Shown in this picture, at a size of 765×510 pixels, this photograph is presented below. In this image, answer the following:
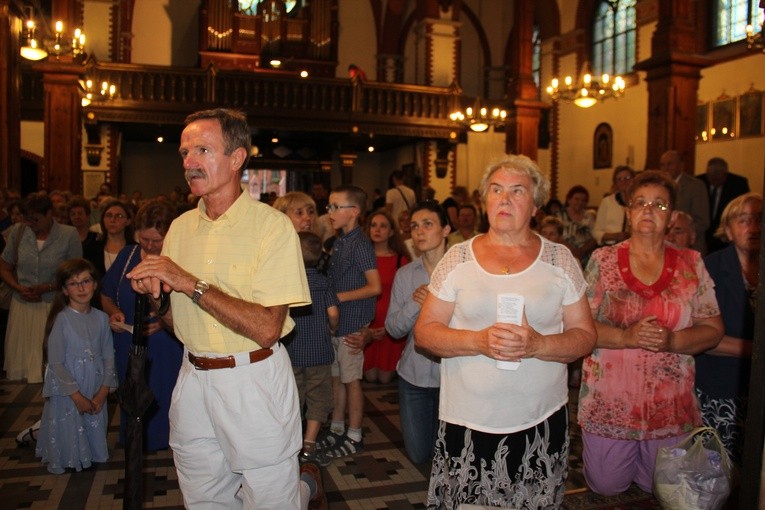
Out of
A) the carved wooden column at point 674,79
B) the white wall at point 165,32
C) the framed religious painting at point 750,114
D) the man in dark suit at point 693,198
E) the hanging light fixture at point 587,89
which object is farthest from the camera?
the white wall at point 165,32

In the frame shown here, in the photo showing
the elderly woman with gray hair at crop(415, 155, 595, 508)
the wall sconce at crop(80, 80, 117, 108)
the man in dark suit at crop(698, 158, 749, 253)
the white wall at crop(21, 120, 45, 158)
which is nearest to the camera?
the elderly woman with gray hair at crop(415, 155, 595, 508)

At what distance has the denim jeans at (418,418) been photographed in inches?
167

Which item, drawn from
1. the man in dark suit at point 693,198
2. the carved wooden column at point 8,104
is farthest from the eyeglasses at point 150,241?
the carved wooden column at point 8,104

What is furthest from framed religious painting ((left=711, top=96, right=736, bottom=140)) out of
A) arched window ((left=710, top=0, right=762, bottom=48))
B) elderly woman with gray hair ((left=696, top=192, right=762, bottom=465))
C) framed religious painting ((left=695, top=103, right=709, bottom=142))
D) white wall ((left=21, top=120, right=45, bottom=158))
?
white wall ((left=21, top=120, right=45, bottom=158))

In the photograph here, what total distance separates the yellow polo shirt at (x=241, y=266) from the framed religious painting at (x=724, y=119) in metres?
13.8

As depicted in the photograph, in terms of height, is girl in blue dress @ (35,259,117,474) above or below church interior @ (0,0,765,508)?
below

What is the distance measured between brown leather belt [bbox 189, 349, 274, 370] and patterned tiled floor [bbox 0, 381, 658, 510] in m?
1.59

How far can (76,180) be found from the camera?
1031 cm

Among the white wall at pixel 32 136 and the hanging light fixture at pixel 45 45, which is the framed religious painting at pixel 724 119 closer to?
the hanging light fixture at pixel 45 45

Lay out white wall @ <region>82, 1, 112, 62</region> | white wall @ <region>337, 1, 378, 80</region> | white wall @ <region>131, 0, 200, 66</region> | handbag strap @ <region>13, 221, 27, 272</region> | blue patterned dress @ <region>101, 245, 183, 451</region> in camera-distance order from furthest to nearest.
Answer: white wall @ <region>337, 1, 378, 80</region>, white wall @ <region>131, 0, 200, 66</region>, white wall @ <region>82, 1, 112, 62</region>, handbag strap @ <region>13, 221, 27, 272</region>, blue patterned dress @ <region>101, 245, 183, 451</region>

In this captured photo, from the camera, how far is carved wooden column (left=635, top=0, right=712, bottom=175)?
774cm

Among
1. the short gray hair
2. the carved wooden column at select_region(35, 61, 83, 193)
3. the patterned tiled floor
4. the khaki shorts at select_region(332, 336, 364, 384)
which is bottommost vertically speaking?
the patterned tiled floor

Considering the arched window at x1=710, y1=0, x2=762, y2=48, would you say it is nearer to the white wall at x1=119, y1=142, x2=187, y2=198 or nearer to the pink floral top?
the pink floral top

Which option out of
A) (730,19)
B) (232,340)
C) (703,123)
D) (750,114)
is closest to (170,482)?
(232,340)
